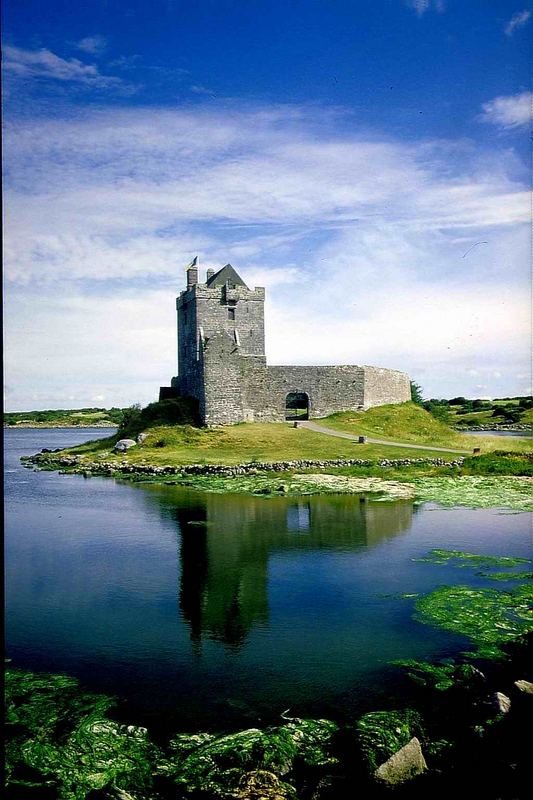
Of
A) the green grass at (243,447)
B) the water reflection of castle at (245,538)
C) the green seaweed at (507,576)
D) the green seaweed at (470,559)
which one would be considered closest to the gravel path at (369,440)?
the green grass at (243,447)

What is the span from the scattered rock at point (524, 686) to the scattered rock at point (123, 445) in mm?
27396

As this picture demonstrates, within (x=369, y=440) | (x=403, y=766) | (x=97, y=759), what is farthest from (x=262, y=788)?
(x=369, y=440)

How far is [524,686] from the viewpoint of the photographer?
6.95 meters

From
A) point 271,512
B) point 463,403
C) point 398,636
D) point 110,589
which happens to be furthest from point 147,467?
point 463,403

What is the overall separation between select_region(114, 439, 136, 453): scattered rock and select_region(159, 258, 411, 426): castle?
3757 mm

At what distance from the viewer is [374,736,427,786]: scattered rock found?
583 centimetres

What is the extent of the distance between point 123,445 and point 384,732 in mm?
27598

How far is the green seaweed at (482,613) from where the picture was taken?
9.37 m

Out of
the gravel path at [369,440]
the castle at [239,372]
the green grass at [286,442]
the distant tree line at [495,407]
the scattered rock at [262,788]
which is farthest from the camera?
the distant tree line at [495,407]

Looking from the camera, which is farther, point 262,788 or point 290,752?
point 290,752

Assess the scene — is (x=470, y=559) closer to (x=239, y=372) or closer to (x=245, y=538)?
(x=245, y=538)

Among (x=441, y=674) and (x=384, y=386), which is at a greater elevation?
(x=384, y=386)

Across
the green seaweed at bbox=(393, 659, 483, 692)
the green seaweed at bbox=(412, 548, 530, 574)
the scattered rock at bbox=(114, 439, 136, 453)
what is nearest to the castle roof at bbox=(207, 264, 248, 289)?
the scattered rock at bbox=(114, 439, 136, 453)

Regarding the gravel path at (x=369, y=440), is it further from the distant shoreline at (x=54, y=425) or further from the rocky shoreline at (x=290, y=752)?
the distant shoreline at (x=54, y=425)
